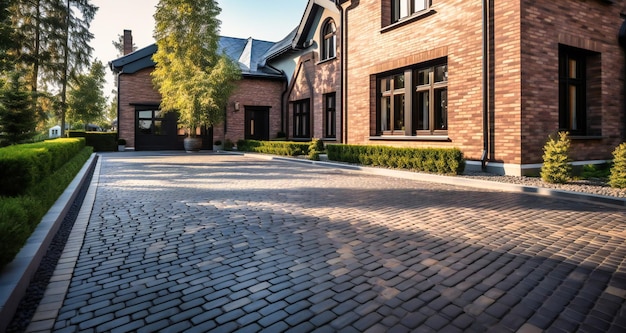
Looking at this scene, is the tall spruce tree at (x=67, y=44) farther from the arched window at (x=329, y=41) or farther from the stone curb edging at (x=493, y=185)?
the stone curb edging at (x=493, y=185)

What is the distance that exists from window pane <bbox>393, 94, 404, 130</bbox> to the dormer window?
290cm

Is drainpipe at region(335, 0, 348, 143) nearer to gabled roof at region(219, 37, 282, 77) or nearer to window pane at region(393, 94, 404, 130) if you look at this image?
window pane at region(393, 94, 404, 130)

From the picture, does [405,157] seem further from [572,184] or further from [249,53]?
[249,53]

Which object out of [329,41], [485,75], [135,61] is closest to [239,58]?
[135,61]

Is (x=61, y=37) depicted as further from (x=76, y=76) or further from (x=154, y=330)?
(x=154, y=330)

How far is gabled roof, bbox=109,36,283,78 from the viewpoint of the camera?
77.2 feet

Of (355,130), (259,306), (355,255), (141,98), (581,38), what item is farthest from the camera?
(141,98)

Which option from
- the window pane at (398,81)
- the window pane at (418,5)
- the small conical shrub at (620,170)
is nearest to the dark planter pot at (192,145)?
Result: the window pane at (398,81)

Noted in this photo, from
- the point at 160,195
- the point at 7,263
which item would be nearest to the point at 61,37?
the point at 160,195

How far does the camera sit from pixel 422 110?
12.4 metres

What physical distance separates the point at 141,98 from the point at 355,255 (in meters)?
24.5

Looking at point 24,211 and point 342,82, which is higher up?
point 342,82

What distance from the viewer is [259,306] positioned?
257cm

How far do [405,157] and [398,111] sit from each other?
300cm
